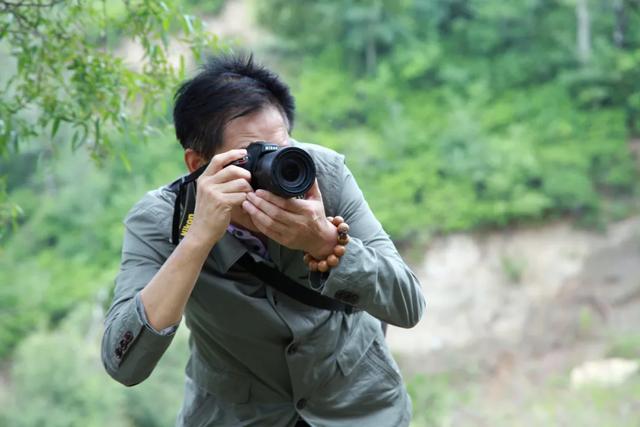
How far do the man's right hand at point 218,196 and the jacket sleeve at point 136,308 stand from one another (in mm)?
146

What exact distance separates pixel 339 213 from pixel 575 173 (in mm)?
9924

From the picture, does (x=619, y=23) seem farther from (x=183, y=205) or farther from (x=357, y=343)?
(x=183, y=205)

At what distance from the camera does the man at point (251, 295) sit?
127 cm

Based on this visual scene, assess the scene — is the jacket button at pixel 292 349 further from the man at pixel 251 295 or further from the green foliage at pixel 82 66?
the green foliage at pixel 82 66

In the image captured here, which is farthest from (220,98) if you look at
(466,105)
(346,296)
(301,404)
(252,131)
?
(466,105)

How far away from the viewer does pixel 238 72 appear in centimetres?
145

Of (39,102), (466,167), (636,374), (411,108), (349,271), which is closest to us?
(349,271)

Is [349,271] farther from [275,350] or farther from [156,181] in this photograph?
[156,181]

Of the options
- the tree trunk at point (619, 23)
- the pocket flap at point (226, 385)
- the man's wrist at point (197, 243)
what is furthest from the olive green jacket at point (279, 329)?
the tree trunk at point (619, 23)

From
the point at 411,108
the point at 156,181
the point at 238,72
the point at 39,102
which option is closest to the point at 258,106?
the point at 238,72

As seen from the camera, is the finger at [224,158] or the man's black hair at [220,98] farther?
the man's black hair at [220,98]

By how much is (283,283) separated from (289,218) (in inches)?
8.2

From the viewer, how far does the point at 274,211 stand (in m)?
1.21

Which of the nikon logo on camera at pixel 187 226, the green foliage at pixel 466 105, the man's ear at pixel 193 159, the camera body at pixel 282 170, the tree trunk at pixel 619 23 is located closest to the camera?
the camera body at pixel 282 170
